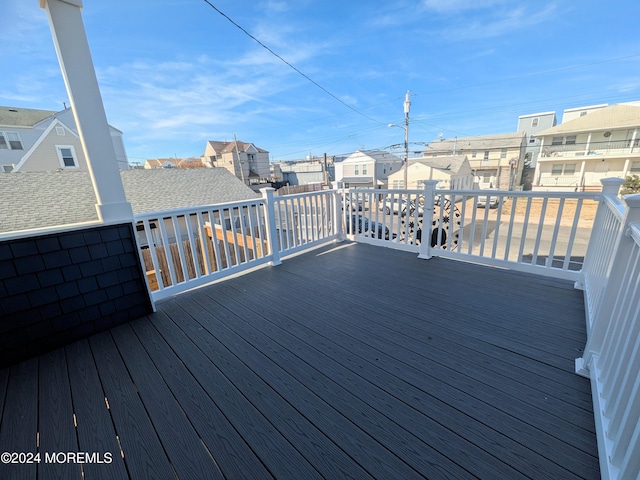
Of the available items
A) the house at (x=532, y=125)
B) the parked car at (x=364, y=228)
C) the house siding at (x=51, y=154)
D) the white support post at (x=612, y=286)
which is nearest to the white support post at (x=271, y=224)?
the parked car at (x=364, y=228)

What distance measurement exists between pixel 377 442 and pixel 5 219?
8.63 ft

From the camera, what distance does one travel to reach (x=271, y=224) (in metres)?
3.11

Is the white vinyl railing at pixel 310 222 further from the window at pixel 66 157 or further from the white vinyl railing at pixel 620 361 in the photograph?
the white vinyl railing at pixel 620 361

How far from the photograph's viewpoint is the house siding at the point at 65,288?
5.33 feet

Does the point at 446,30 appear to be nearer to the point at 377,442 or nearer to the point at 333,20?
the point at 333,20

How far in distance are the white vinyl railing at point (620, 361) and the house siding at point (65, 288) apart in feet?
9.45

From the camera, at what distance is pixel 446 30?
620 centimetres

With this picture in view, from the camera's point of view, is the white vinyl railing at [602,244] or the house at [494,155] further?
the house at [494,155]

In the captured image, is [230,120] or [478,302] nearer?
[478,302]

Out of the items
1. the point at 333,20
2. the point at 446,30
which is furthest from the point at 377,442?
the point at 446,30

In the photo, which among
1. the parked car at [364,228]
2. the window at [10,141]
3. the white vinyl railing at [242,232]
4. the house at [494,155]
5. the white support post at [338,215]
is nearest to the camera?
the window at [10,141]

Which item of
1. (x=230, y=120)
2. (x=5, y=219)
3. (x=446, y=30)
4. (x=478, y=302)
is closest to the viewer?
(x=5, y=219)

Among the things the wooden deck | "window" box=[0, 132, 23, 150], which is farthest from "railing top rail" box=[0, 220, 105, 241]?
the wooden deck

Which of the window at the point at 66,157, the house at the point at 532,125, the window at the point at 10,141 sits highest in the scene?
the house at the point at 532,125
